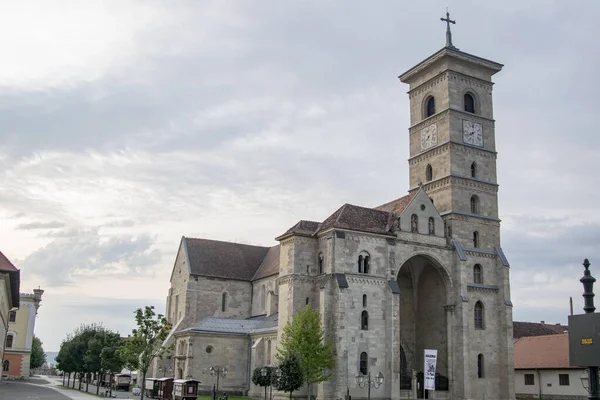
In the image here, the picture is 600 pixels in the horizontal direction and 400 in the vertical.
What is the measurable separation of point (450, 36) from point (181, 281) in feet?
125

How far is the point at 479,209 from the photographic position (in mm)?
60250

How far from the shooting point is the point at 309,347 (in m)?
46.8

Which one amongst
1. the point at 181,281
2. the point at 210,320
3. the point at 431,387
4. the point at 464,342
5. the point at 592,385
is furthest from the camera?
the point at 181,281

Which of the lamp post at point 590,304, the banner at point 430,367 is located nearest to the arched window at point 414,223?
the banner at point 430,367

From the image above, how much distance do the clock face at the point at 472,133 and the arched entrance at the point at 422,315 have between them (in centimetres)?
1240

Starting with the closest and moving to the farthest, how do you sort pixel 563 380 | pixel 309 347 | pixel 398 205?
pixel 309 347, pixel 398 205, pixel 563 380

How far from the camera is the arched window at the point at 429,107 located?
63656mm

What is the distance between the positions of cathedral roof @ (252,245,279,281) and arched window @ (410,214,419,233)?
1560 centimetres

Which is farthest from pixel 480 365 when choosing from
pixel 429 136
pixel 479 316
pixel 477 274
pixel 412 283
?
pixel 429 136

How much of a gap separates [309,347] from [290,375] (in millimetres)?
2527

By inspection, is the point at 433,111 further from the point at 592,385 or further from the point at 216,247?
the point at 592,385

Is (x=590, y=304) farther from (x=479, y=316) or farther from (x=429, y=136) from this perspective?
(x=429, y=136)

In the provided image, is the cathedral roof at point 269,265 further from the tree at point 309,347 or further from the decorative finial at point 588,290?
the decorative finial at point 588,290

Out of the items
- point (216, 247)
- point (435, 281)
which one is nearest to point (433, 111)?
point (435, 281)
